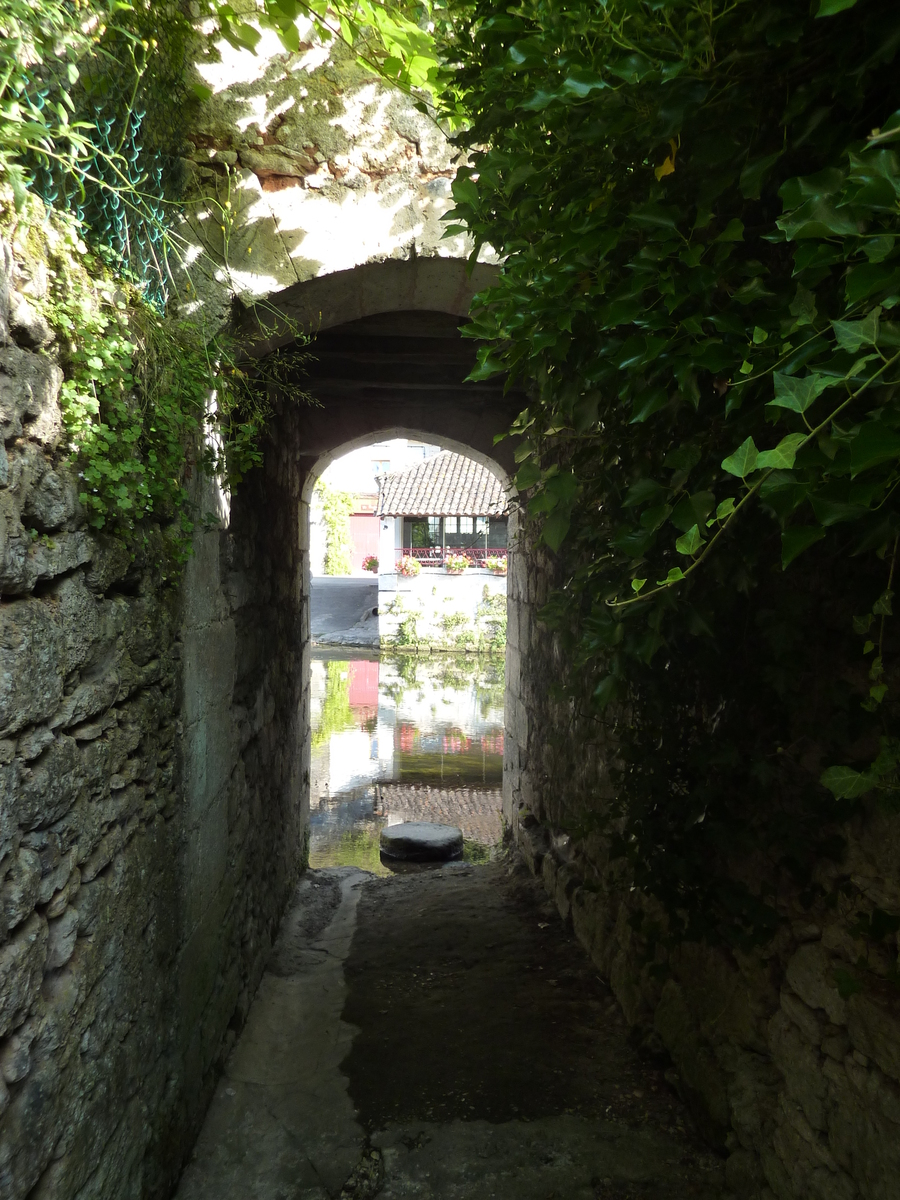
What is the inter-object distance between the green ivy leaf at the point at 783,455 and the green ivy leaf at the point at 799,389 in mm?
37

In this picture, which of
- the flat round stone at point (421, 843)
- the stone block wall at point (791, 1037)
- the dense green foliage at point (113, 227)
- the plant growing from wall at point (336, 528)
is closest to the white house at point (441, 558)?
the plant growing from wall at point (336, 528)

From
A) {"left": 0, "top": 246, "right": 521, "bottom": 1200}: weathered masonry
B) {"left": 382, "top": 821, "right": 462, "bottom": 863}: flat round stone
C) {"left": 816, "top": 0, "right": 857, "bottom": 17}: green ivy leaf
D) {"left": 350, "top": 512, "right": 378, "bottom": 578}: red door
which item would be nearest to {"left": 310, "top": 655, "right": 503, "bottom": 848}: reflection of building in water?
{"left": 382, "top": 821, "right": 462, "bottom": 863}: flat round stone

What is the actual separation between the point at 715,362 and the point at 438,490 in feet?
55.8

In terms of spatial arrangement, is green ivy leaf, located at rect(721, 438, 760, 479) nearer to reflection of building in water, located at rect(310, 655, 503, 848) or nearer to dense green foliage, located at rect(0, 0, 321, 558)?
dense green foliage, located at rect(0, 0, 321, 558)

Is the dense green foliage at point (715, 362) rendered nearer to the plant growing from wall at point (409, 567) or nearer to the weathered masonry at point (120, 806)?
the weathered masonry at point (120, 806)

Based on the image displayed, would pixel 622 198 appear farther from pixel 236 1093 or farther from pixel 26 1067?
pixel 236 1093

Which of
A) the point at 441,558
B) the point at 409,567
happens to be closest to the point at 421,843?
the point at 409,567

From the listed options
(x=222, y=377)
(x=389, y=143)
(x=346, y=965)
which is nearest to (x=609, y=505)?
(x=222, y=377)

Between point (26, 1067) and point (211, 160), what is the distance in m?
2.23

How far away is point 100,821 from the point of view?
1.58 m

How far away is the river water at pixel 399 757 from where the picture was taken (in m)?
6.20

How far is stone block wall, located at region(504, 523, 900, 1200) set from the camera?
1563 mm

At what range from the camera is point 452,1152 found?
2266 mm

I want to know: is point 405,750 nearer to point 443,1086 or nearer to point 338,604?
point 443,1086
